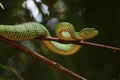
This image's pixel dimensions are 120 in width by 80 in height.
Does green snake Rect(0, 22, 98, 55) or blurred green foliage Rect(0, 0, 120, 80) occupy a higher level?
green snake Rect(0, 22, 98, 55)

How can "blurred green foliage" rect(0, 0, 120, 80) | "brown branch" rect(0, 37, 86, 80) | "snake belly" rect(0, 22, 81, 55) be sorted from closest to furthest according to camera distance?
"brown branch" rect(0, 37, 86, 80) → "snake belly" rect(0, 22, 81, 55) → "blurred green foliage" rect(0, 0, 120, 80)

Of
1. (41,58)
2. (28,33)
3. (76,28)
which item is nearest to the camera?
(41,58)

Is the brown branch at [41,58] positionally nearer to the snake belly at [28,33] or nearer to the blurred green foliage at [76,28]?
the snake belly at [28,33]

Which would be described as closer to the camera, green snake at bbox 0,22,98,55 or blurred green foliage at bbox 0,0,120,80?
green snake at bbox 0,22,98,55

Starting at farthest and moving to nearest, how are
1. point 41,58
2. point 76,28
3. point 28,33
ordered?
1. point 76,28
2. point 28,33
3. point 41,58

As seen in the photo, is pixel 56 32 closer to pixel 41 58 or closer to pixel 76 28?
pixel 41 58

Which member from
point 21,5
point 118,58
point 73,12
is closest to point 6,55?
point 21,5

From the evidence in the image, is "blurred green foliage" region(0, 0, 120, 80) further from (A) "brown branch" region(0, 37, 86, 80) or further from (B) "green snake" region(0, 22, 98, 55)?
(A) "brown branch" region(0, 37, 86, 80)

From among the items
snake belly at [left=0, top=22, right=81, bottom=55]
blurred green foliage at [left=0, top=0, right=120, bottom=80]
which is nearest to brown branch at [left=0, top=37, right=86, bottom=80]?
snake belly at [left=0, top=22, right=81, bottom=55]

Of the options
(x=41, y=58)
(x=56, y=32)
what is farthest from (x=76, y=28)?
(x=41, y=58)

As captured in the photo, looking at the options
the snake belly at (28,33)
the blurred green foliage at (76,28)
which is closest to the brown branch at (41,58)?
the snake belly at (28,33)

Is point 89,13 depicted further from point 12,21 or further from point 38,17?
point 12,21
